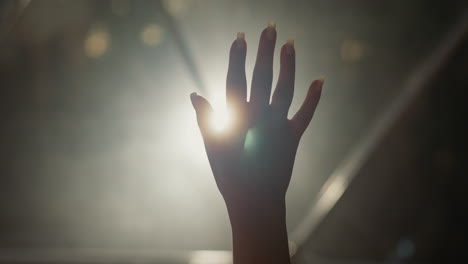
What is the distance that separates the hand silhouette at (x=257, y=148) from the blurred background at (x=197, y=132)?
111 cm

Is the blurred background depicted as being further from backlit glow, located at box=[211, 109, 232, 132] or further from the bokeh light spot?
backlit glow, located at box=[211, 109, 232, 132]

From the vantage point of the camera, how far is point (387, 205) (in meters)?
1.78

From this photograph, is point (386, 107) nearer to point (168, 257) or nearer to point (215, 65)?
point (215, 65)

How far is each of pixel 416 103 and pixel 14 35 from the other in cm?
176

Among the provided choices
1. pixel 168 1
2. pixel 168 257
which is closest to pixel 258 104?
pixel 168 1

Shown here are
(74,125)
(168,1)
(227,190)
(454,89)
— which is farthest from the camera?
(74,125)

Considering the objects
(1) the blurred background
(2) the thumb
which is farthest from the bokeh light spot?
(2) the thumb

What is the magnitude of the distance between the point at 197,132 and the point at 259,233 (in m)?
1.44

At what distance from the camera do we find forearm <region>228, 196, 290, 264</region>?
399 millimetres

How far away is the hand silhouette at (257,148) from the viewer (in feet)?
1.33

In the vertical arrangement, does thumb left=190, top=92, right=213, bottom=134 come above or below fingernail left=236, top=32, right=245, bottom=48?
below


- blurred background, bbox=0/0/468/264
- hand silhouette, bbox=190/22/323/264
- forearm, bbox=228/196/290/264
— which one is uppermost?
blurred background, bbox=0/0/468/264

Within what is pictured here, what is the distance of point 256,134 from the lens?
422 millimetres

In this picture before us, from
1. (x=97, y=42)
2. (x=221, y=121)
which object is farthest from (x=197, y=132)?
(x=221, y=121)
